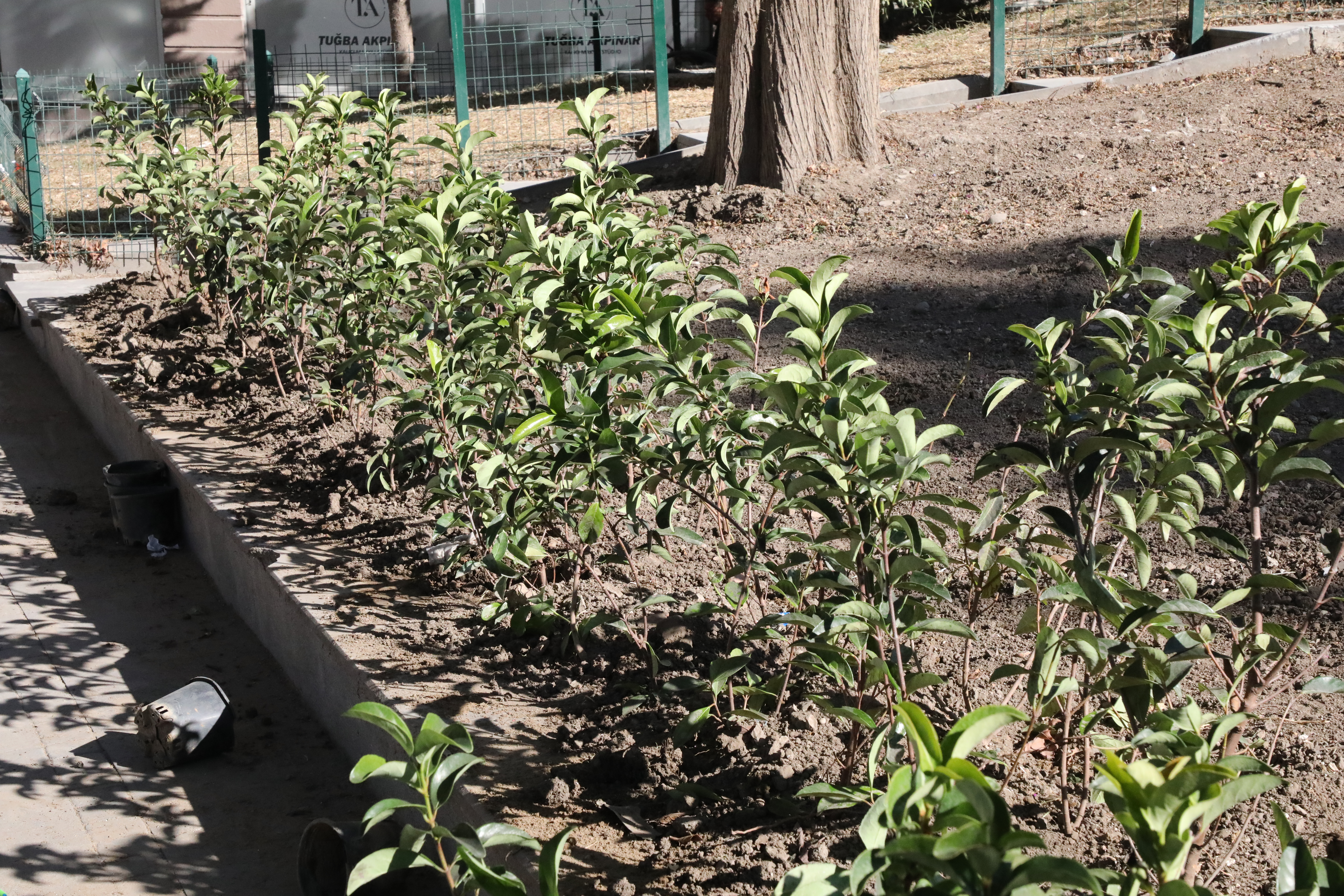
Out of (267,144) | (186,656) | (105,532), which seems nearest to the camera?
(186,656)

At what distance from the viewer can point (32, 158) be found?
34.3ft

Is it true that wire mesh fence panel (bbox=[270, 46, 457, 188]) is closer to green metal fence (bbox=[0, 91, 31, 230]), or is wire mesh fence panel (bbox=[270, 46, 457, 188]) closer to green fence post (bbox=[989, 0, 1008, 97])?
green metal fence (bbox=[0, 91, 31, 230])

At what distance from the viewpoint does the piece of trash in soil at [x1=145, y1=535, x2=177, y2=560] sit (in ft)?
17.8

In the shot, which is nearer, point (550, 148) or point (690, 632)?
point (690, 632)

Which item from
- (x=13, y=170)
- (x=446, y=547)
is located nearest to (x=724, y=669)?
(x=446, y=547)

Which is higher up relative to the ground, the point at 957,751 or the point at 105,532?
the point at 957,751

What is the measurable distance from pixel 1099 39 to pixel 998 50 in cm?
197

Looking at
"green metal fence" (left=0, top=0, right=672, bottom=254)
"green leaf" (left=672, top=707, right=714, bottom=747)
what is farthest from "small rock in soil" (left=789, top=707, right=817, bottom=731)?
"green metal fence" (left=0, top=0, right=672, bottom=254)

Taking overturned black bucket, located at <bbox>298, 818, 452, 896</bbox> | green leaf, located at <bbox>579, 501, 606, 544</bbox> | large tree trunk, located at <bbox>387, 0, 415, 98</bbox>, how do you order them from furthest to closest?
large tree trunk, located at <bbox>387, 0, 415, 98</bbox> → overturned black bucket, located at <bbox>298, 818, 452, 896</bbox> → green leaf, located at <bbox>579, 501, 606, 544</bbox>

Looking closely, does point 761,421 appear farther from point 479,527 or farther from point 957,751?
point 479,527

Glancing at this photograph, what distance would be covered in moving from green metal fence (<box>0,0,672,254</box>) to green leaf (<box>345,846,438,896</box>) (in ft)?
21.4

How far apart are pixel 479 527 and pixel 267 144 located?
19.5 ft

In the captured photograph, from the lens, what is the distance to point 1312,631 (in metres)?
3.26

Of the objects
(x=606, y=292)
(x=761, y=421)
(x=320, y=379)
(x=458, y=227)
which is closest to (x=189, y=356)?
(x=320, y=379)
